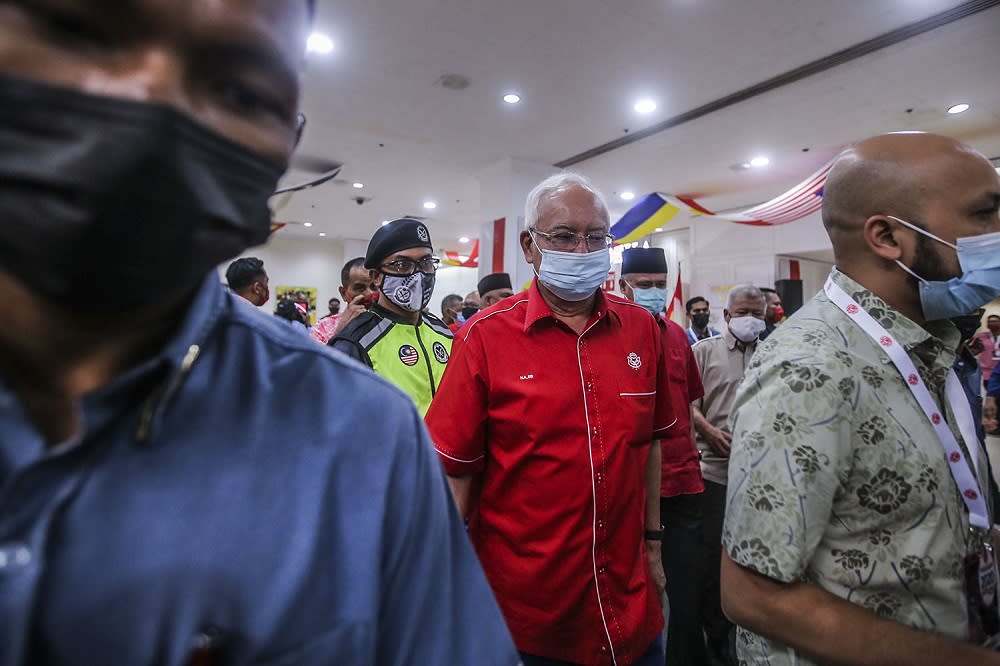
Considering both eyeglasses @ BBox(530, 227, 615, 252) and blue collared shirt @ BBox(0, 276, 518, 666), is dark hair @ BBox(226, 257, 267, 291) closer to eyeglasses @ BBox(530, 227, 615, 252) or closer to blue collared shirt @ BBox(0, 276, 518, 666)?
eyeglasses @ BBox(530, 227, 615, 252)

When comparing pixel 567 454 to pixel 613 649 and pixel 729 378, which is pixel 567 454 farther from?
pixel 729 378

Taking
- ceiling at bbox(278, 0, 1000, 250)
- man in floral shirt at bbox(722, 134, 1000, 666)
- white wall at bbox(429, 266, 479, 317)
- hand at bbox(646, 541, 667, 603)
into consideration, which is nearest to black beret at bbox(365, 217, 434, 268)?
hand at bbox(646, 541, 667, 603)

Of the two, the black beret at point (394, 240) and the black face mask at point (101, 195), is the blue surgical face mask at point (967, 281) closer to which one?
the black face mask at point (101, 195)

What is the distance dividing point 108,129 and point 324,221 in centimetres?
1285

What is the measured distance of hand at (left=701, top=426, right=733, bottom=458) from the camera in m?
2.81

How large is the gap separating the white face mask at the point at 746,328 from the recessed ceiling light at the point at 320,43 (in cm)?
425

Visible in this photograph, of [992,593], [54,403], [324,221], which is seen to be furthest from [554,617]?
[324,221]

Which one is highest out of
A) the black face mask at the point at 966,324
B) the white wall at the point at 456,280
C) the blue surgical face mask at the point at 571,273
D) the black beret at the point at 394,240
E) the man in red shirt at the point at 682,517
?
the white wall at the point at 456,280

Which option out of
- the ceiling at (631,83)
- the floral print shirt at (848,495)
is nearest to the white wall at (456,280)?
the ceiling at (631,83)

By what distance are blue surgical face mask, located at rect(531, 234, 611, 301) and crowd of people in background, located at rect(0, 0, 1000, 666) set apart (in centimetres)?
60

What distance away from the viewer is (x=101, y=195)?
42 cm

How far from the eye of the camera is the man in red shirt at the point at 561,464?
1407 millimetres

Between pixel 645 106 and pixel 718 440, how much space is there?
443 cm

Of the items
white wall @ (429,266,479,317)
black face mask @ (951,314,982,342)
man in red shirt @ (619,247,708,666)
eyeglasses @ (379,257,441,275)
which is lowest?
man in red shirt @ (619,247,708,666)
